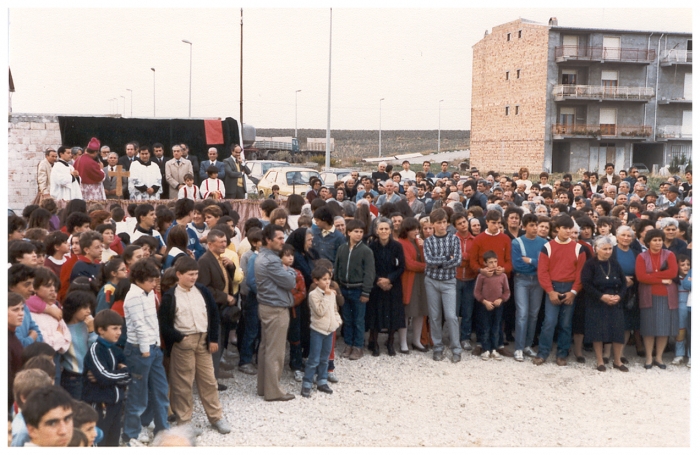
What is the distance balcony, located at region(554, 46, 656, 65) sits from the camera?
133 feet

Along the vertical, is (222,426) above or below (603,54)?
below

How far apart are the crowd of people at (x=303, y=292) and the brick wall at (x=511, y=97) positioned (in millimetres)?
34032

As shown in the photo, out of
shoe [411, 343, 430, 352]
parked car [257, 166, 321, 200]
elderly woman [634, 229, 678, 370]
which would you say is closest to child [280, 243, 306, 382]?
shoe [411, 343, 430, 352]

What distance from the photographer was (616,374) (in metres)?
7.33

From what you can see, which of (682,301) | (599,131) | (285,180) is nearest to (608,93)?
(599,131)

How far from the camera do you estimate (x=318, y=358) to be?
6535 mm

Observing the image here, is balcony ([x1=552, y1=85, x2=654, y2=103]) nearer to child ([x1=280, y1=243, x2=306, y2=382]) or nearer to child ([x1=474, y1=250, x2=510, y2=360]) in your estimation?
child ([x1=474, y1=250, x2=510, y2=360])

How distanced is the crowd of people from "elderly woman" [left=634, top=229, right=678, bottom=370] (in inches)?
0.6

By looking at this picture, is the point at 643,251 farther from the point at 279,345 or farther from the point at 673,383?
the point at 279,345

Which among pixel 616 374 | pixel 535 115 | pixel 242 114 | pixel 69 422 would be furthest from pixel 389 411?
pixel 535 115

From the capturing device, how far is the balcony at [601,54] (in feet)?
133

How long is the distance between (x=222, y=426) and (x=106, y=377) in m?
1.22

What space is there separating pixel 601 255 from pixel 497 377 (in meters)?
1.66

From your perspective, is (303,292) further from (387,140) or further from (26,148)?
(387,140)
